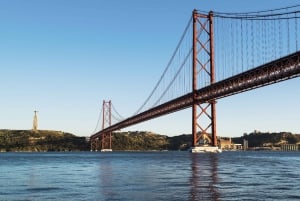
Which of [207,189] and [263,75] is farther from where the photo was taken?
[263,75]

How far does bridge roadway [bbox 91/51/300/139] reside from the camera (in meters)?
50.8

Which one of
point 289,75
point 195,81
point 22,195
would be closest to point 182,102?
point 195,81

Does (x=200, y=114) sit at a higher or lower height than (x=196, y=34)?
lower

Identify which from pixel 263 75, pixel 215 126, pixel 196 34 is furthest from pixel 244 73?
pixel 196 34

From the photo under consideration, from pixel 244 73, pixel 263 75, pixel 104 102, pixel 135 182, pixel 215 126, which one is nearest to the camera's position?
pixel 135 182

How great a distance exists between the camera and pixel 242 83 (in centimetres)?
6269

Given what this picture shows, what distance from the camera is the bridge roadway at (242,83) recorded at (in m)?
50.8

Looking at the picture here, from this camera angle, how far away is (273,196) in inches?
789

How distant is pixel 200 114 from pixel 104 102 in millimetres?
112285

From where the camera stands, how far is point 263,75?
57.0m

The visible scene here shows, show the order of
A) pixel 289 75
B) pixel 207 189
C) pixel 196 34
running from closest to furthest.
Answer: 1. pixel 207 189
2. pixel 289 75
3. pixel 196 34

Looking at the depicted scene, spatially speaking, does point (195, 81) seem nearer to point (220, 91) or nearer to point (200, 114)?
point (200, 114)

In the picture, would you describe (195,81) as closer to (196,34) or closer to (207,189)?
(196,34)

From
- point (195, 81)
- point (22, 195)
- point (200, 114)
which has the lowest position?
point (22, 195)
